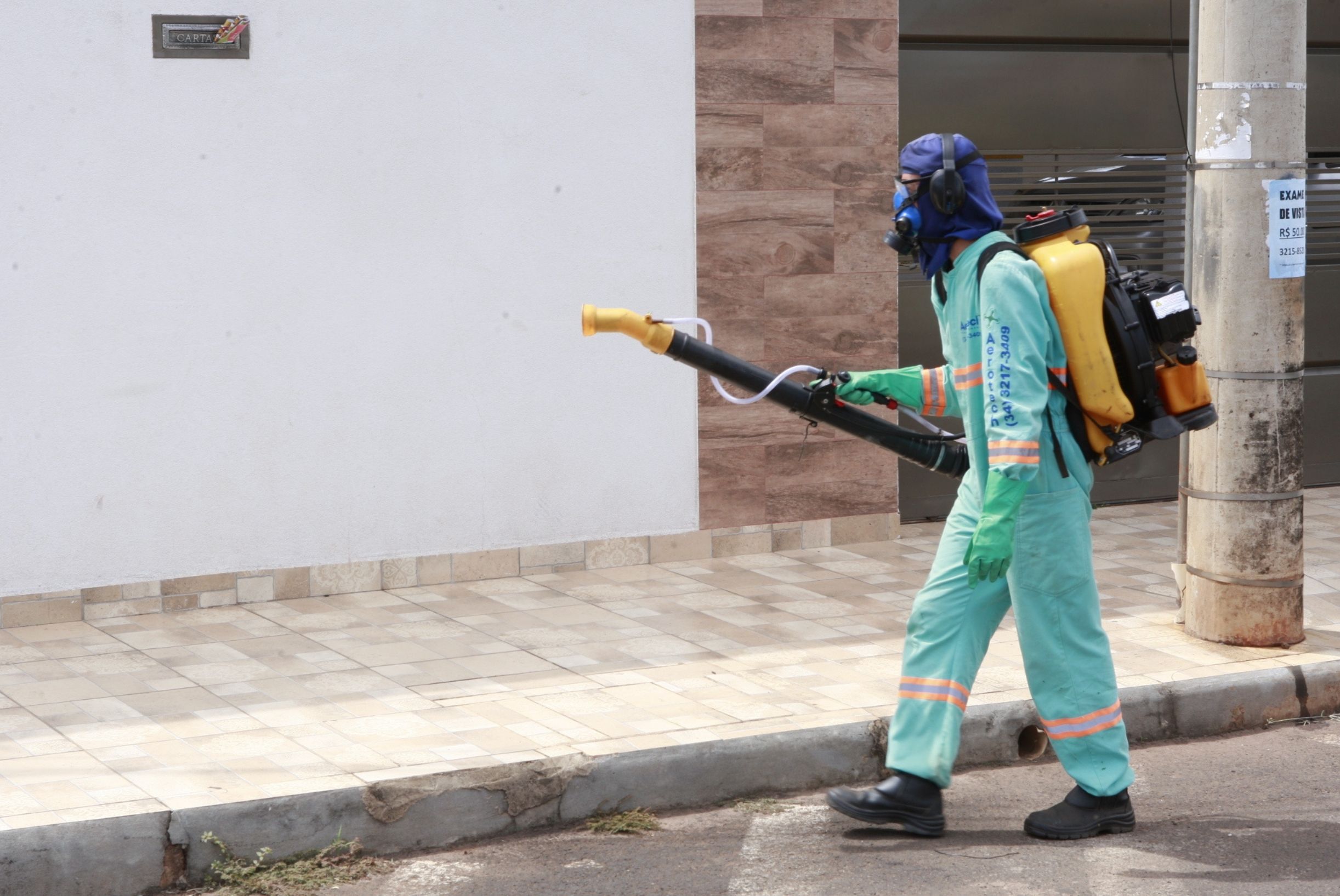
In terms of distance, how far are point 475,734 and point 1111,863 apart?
1870 mm

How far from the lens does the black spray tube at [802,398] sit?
5.10 meters

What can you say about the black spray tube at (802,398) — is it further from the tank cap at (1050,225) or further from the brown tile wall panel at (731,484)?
the brown tile wall panel at (731,484)

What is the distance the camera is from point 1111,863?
15.2 feet

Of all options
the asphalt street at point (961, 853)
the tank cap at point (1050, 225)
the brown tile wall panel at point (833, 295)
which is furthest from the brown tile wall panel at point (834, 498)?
the tank cap at point (1050, 225)

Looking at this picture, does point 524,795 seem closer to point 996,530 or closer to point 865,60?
point 996,530

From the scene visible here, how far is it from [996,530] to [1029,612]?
0.35 meters

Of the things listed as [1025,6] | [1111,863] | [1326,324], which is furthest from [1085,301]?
[1326,324]

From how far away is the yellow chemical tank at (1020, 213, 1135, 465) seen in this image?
4.66 m

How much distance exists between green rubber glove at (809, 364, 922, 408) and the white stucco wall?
107 inches

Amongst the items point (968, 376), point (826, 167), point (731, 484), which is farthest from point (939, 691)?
point (826, 167)

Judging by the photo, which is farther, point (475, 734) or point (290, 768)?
point (475, 734)

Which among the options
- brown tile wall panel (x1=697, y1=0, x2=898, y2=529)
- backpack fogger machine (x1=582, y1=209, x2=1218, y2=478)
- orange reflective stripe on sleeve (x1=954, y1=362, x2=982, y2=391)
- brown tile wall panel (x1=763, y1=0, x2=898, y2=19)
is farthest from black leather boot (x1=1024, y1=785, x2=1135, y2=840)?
brown tile wall panel (x1=763, y1=0, x2=898, y2=19)

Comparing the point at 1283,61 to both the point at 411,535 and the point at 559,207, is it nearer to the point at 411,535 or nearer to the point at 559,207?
the point at 559,207

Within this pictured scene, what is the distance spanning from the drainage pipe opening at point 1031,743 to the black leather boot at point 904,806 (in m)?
0.86
